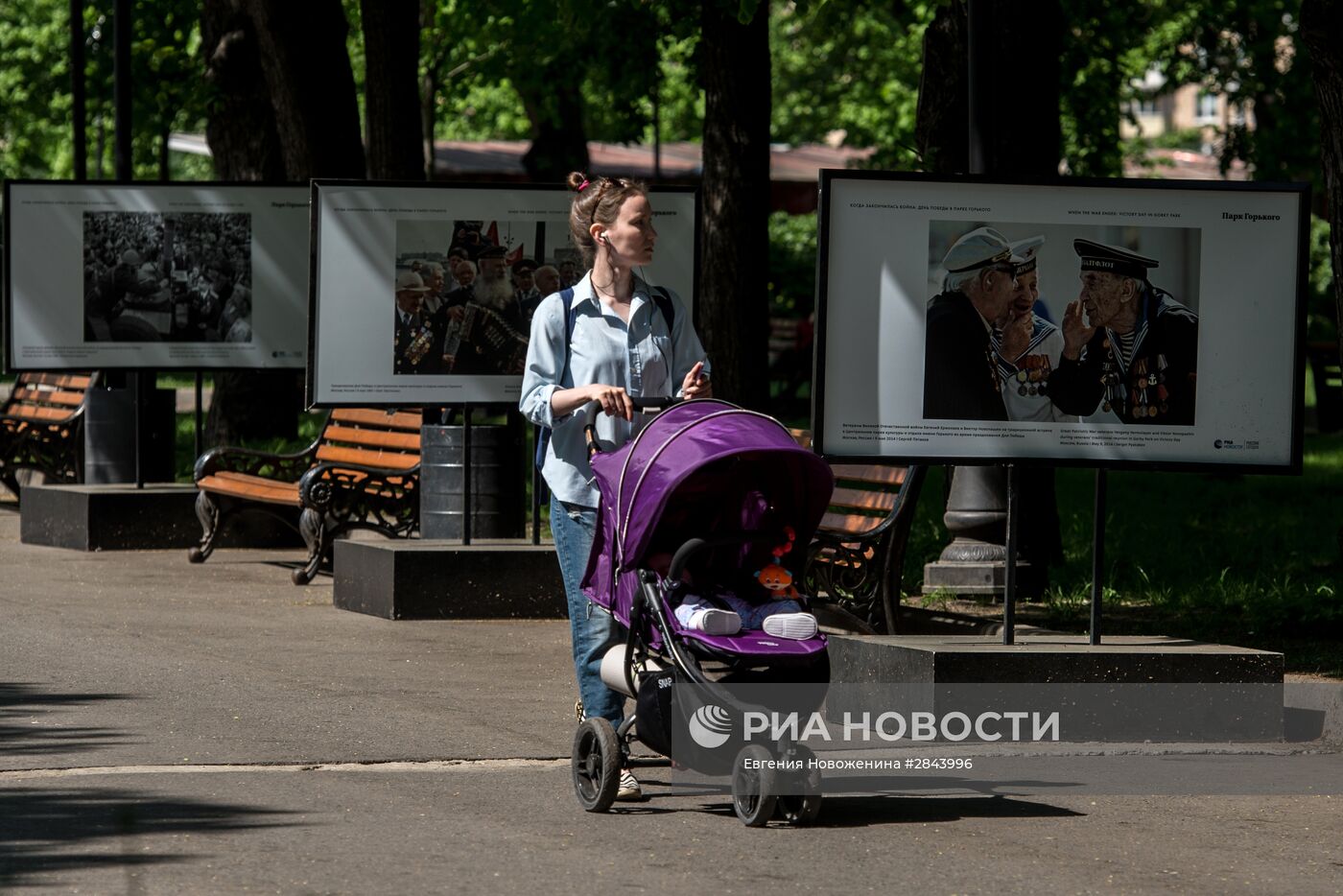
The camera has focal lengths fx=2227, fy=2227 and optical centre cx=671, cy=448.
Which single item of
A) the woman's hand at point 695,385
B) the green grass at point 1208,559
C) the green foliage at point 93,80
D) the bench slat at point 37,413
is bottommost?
the green grass at point 1208,559

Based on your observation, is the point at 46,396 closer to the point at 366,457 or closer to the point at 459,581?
the point at 366,457

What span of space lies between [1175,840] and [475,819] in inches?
80.2

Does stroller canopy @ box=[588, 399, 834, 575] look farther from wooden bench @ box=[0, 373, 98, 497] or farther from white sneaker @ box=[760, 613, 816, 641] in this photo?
wooden bench @ box=[0, 373, 98, 497]

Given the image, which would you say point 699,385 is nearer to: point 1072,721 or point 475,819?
point 475,819

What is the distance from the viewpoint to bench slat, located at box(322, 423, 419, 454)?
503 inches

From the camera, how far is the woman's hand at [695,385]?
265 inches

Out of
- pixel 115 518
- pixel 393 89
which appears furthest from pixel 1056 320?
pixel 393 89

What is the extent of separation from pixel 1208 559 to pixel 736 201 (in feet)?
13.4

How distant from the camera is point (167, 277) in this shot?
1358cm

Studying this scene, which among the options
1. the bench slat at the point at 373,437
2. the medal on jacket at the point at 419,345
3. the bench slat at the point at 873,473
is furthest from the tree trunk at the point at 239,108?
the bench slat at the point at 873,473

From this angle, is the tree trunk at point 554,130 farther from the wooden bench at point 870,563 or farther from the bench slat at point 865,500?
the wooden bench at point 870,563

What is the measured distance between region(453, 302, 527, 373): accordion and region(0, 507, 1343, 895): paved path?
6.29 ft

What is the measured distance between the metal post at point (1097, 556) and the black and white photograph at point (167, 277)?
6485 mm

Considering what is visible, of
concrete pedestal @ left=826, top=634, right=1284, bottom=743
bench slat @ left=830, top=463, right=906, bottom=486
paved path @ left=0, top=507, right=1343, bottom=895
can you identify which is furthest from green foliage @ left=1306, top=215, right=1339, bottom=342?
paved path @ left=0, top=507, right=1343, bottom=895
